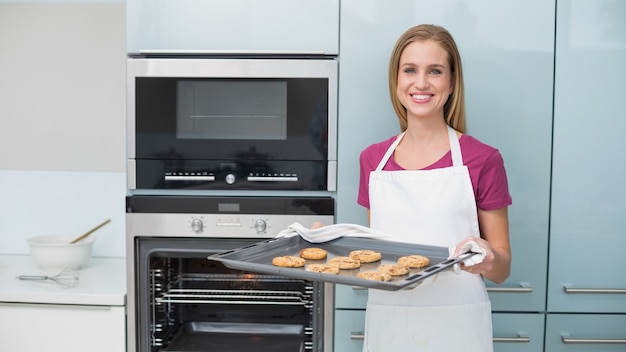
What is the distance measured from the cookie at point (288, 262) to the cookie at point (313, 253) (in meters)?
0.07

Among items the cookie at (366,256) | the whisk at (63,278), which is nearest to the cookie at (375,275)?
A: the cookie at (366,256)

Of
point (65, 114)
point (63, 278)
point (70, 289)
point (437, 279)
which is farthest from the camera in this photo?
point (65, 114)

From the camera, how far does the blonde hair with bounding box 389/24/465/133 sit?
5.09 ft

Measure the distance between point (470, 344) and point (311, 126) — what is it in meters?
0.71

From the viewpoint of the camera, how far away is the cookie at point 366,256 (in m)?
1.52

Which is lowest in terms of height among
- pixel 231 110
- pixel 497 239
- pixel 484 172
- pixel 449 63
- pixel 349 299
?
pixel 349 299

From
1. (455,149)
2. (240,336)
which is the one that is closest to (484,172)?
(455,149)

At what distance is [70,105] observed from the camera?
248 centimetres

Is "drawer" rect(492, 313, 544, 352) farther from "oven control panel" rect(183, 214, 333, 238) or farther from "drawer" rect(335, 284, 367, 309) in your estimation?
"oven control panel" rect(183, 214, 333, 238)

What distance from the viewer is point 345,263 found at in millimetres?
1476

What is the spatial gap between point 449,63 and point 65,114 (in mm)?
1547

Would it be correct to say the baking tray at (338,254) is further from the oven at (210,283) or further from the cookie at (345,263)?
the oven at (210,283)

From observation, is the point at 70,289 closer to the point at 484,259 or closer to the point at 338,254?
the point at 338,254

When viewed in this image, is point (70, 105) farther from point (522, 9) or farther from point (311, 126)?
point (522, 9)
